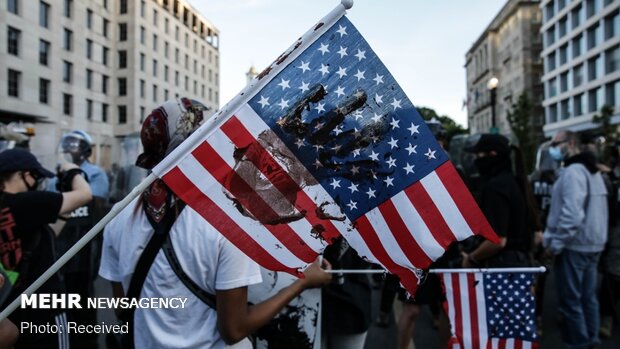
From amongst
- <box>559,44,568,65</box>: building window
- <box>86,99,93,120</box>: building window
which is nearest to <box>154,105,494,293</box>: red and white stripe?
<box>86,99,93,120</box>: building window

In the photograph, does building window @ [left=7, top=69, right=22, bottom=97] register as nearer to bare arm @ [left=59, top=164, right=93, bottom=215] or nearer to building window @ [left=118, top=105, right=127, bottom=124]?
building window @ [left=118, top=105, right=127, bottom=124]

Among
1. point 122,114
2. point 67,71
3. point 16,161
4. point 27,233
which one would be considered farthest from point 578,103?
point 27,233

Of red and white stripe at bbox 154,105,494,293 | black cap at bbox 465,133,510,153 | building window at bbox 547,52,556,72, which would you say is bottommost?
red and white stripe at bbox 154,105,494,293

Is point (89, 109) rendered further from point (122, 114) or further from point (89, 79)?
point (122, 114)

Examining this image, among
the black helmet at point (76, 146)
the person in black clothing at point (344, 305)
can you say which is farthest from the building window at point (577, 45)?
the person in black clothing at point (344, 305)

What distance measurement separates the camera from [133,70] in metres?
50.5

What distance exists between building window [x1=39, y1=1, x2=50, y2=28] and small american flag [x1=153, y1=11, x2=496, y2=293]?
40.1m

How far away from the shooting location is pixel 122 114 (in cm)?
5044

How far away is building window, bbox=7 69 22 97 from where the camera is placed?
31578 millimetres

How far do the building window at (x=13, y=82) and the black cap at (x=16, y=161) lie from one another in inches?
1360

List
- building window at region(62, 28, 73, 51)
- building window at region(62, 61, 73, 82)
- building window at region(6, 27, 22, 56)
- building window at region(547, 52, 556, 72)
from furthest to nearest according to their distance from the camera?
building window at region(547, 52, 556, 72) < building window at region(62, 61, 73, 82) < building window at region(62, 28, 73, 51) < building window at region(6, 27, 22, 56)

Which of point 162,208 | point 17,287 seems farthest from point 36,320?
point 162,208

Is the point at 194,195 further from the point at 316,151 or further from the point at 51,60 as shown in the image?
the point at 51,60

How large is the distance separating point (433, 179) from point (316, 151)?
0.45 m
